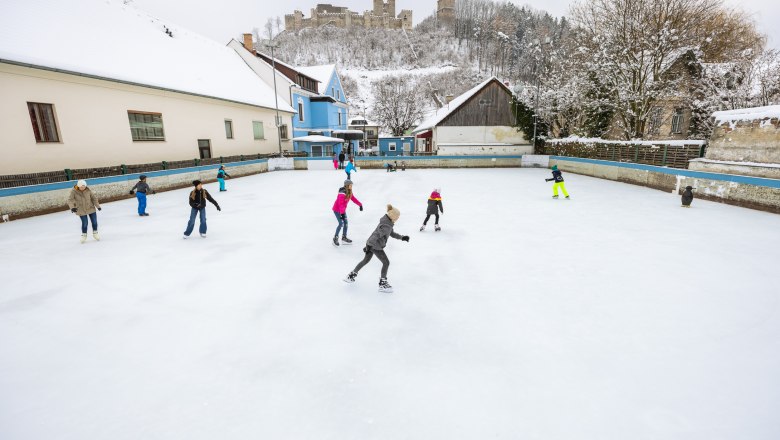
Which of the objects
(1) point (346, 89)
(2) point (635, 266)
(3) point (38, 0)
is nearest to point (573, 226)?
(2) point (635, 266)

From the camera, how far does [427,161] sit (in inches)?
1082

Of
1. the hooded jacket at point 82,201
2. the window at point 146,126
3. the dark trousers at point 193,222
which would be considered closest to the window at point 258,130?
the window at point 146,126

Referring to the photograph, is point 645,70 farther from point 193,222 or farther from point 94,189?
point 94,189

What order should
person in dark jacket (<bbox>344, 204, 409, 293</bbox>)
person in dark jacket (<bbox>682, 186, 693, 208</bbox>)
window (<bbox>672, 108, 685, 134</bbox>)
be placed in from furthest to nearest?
1. window (<bbox>672, 108, 685, 134</bbox>)
2. person in dark jacket (<bbox>682, 186, 693, 208</bbox>)
3. person in dark jacket (<bbox>344, 204, 409, 293</bbox>)

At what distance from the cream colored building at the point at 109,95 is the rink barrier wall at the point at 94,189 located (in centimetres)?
160

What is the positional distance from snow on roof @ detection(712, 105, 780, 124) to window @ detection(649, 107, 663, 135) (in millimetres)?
12216

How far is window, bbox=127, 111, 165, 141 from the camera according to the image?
1606 cm

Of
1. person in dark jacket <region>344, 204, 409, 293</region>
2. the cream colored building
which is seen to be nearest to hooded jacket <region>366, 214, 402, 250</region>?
person in dark jacket <region>344, 204, 409, 293</region>

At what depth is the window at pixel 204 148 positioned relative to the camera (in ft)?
66.9

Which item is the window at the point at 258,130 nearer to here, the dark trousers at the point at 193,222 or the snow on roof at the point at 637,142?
the dark trousers at the point at 193,222

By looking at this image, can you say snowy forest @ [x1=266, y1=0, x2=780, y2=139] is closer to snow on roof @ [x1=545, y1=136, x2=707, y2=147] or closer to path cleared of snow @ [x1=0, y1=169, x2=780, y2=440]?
snow on roof @ [x1=545, y1=136, x2=707, y2=147]

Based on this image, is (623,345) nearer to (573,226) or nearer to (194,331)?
(194,331)

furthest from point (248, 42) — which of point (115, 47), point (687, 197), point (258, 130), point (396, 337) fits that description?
point (396, 337)

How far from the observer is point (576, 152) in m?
23.7
